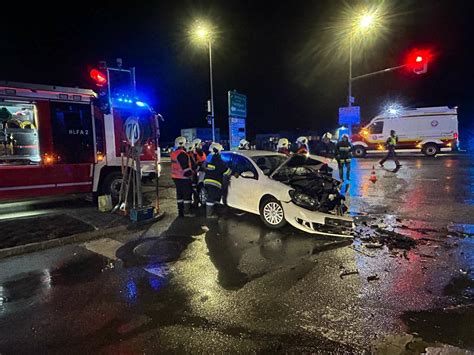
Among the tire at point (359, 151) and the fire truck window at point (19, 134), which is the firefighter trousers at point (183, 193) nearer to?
the fire truck window at point (19, 134)

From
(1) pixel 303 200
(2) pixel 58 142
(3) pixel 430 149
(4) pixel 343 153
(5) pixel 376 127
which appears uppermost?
(5) pixel 376 127

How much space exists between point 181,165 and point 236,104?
9725 millimetres

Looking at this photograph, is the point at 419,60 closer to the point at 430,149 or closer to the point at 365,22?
the point at 365,22

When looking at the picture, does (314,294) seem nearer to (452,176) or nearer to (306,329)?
(306,329)

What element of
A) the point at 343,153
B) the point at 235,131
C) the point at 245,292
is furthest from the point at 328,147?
the point at 245,292

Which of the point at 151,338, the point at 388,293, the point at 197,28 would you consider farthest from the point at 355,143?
the point at 151,338

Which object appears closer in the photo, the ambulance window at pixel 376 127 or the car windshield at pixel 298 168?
the car windshield at pixel 298 168

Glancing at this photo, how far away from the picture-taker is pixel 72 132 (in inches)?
375

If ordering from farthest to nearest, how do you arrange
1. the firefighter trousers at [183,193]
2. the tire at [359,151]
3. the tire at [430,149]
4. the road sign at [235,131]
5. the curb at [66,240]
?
the tire at [359,151] → the tire at [430,149] → the road sign at [235,131] → the firefighter trousers at [183,193] → the curb at [66,240]

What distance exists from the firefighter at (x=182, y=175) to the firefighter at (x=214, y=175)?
47 cm

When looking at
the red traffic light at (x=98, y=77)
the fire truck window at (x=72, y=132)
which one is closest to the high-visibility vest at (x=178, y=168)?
the red traffic light at (x=98, y=77)

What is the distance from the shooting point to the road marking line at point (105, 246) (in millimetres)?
5727

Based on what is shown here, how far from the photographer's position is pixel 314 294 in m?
4.04

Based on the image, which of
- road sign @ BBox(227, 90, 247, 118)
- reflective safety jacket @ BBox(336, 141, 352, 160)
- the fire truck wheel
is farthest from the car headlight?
road sign @ BBox(227, 90, 247, 118)
